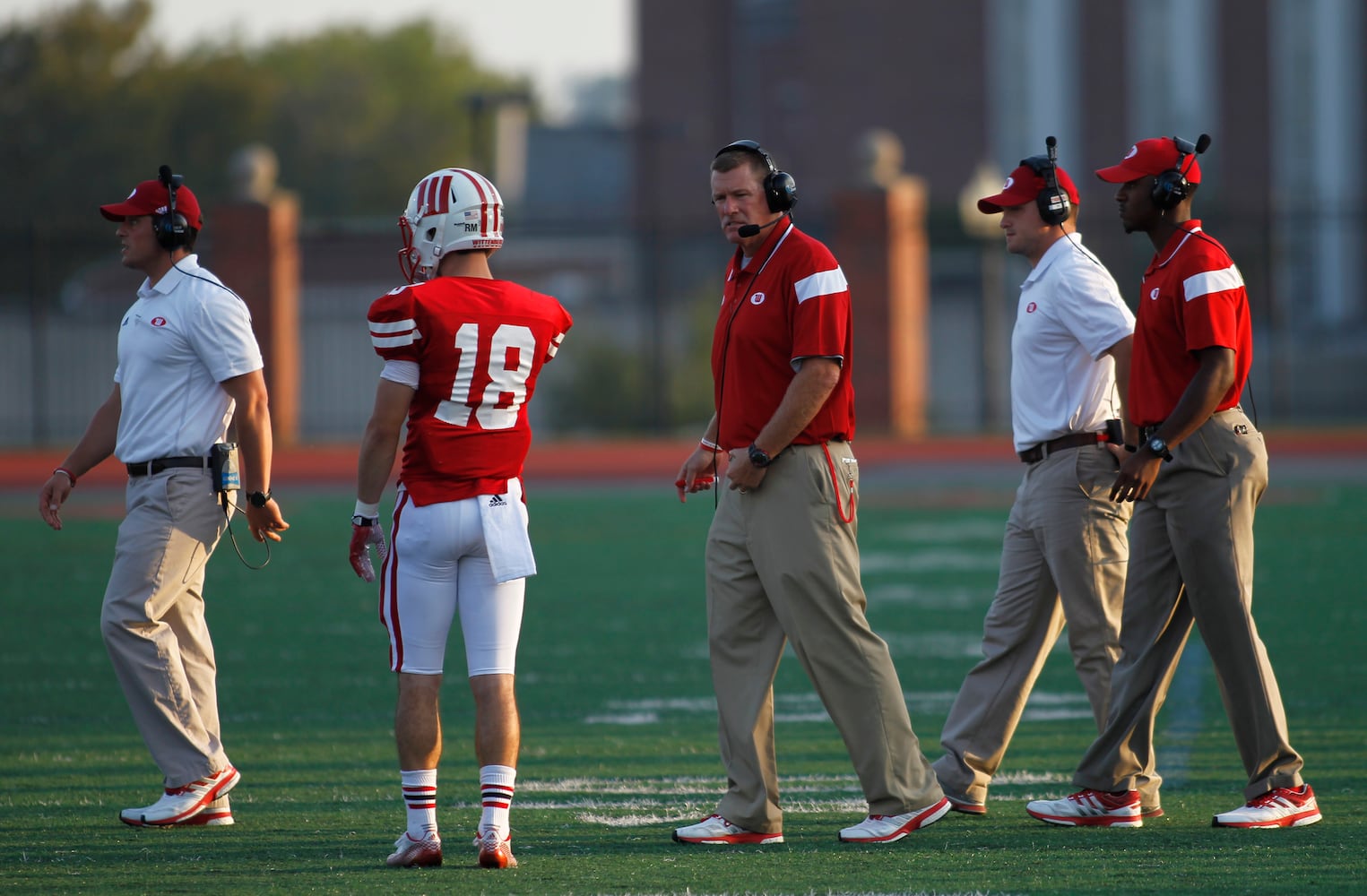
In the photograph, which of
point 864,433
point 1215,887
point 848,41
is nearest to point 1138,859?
point 1215,887

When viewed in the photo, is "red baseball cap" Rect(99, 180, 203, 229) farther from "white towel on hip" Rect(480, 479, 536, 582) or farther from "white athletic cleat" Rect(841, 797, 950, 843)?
"white athletic cleat" Rect(841, 797, 950, 843)

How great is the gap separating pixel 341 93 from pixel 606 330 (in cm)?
4155

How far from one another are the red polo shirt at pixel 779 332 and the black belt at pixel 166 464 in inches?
70.8

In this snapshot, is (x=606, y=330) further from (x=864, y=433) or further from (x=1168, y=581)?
(x=1168, y=581)

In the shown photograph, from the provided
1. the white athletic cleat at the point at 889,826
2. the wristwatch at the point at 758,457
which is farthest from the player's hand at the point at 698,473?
the white athletic cleat at the point at 889,826

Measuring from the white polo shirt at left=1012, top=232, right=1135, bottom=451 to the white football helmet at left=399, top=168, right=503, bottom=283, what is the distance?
183 cm

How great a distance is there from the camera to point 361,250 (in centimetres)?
4594

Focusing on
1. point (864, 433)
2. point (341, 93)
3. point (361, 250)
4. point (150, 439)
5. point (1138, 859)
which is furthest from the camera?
point (341, 93)

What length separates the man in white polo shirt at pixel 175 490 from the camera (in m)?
5.91

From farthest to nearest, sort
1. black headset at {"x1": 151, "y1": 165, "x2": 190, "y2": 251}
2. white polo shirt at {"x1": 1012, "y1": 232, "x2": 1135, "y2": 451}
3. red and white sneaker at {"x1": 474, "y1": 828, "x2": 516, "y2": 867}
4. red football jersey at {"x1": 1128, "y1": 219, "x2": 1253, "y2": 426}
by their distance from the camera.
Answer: black headset at {"x1": 151, "y1": 165, "x2": 190, "y2": 251}, white polo shirt at {"x1": 1012, "y1": 232, "x2": 1135, "y2": 451}, red football jersey at {"x1": 1128, "y1": 219, "x2": 1253, "y2": 426}, red and white sneaker at {"x1": 474, "y1": 828, "x2": 516, "y2": 867}

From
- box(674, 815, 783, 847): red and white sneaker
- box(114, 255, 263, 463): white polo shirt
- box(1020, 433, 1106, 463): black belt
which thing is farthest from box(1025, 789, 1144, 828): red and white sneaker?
box(114, 255, 263, 463): white polo shirt

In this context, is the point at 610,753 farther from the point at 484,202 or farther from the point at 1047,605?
the point at 484,202

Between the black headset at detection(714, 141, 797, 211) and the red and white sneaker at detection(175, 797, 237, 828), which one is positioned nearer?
the black headset at detection(714, 141, 797, 211)

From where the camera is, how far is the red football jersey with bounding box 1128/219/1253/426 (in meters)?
5.50
